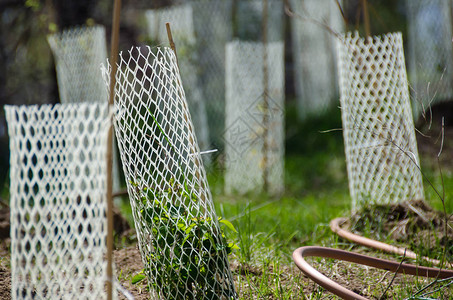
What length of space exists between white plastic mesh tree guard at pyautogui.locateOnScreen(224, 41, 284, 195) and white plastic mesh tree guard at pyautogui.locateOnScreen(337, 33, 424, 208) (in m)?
1.80

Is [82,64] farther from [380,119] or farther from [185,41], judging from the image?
[380,119]

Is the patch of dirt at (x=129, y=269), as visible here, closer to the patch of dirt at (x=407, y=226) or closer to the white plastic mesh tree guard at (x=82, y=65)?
the patch of dirt at (x=407, y=226)

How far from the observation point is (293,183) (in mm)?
5324

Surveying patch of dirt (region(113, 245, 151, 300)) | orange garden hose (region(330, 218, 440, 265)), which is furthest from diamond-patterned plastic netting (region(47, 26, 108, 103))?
orange garden hose (region(330, 218, 440, 265))

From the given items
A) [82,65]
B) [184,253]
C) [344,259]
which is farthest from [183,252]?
[82,65]

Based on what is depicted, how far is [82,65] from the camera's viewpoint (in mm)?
4484

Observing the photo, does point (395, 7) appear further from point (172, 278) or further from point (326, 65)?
point (172, 278)

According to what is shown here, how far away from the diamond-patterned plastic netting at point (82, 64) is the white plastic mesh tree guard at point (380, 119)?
216 cm

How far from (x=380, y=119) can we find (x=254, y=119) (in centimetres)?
203

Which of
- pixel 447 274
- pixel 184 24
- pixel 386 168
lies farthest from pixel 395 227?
pixel 184 24

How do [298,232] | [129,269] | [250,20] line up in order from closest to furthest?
1. [129,269]
2. [298,232]
3. [250,20]

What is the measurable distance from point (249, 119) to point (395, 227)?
2445mm

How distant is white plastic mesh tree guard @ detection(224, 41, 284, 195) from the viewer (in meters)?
5.02

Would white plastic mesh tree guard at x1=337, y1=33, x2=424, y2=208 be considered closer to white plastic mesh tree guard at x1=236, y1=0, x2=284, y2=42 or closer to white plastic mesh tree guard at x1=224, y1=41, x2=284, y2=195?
white plastic mesh tree guard at x1=224, y1=41, x2=284, y2=195
